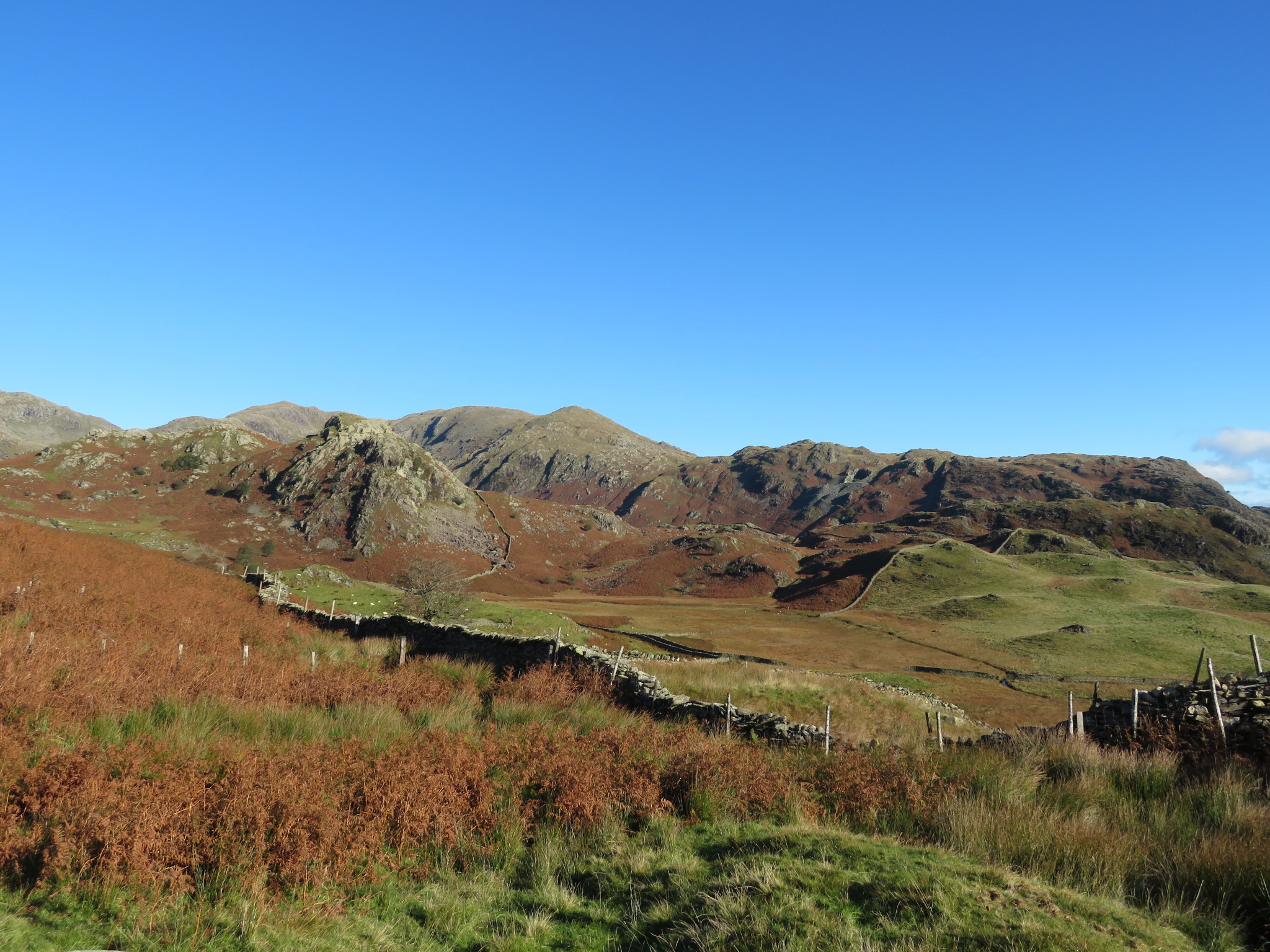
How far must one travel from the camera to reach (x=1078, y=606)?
65.7 meters

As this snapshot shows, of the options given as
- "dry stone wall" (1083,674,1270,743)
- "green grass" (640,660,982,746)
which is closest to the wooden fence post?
"dry stone wall" (1083,674,1270,743)

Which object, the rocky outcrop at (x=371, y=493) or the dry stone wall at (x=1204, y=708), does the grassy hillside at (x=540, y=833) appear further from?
the rocky outcrop at (x=371, y=493)

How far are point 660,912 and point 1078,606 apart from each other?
75.4 metres

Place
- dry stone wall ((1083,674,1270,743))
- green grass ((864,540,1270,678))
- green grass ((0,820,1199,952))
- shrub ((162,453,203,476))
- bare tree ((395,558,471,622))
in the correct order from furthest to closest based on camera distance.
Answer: shrub ((162,453,203,476)) → green grass ((864,540,1270,678)) → bare tree ((395,558,471,622)) → dry stone wall ((1083,674,1270,743)) → green grass ((0,820,1199,952))

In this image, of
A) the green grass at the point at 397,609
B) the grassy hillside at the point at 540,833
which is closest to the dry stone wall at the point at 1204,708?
the grassy hillside at the point at 540,833

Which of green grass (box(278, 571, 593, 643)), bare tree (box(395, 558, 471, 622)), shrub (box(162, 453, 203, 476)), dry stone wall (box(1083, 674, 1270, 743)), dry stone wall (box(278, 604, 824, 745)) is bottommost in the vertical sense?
green grass (box(278, 571, 593, 643))

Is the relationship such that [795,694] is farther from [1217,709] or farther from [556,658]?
[1217,709]

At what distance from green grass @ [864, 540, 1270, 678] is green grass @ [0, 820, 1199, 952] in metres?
48.0

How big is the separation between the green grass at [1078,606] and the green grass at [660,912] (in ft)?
157

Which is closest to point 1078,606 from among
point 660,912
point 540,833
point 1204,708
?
point 1204,708

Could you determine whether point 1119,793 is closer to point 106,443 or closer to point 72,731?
point 72,731

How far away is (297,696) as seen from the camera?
13109mm

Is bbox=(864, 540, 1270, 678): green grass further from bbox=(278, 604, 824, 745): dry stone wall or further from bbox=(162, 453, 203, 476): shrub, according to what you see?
bbox=(162, 453, 203, 476): shrub

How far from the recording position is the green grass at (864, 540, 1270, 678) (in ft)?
159
